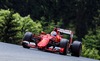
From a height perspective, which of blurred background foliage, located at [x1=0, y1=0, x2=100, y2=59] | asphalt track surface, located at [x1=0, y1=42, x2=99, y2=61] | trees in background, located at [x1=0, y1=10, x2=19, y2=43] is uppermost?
blurred background foliage, located at [x1=0, y1=0, x2=100, y2=59]

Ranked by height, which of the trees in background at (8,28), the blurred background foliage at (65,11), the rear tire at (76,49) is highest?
the blurred background foliage at (65,11)

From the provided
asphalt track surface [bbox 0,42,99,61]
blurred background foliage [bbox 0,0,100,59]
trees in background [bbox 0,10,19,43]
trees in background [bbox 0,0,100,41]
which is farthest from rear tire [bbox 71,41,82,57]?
trees in background [bbox 0,0,100,41]

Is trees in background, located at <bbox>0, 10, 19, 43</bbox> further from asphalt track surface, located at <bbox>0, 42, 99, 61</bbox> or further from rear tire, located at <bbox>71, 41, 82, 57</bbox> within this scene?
asphalt track surface, located at <bbox>0, 42, 99, 61</bbox>

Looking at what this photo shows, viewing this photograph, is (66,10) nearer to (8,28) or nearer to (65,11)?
(65,11)

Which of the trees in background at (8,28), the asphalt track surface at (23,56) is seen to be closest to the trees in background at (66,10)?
the trees in background at (8,28)

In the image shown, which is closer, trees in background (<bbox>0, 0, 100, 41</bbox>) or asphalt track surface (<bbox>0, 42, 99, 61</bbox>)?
asphalt track surface (<bbox>0, 42, 99, 61</bbox>)

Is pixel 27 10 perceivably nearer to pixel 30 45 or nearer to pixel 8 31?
pixel 8 31

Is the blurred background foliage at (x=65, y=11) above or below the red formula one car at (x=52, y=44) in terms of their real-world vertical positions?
above

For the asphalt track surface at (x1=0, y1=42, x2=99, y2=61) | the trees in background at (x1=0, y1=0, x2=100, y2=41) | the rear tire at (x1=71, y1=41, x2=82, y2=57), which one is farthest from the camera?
the trees in background at (x1=0, y1=0, x2=100, y2=41)

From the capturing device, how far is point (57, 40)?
46.7 feet

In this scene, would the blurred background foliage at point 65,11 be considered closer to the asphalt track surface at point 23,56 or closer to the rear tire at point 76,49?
the rear tire at point 76,49

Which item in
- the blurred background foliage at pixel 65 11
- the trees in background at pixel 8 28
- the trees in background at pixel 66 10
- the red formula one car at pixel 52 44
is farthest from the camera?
the trees in background at pixel 66 10

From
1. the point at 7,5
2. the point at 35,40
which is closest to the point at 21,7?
the point at 7,5

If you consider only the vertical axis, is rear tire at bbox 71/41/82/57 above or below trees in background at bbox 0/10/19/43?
below
